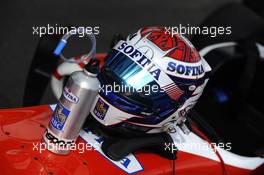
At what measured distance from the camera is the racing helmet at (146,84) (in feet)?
6.52

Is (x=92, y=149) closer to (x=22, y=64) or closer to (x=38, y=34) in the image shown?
(x=22, y=64)

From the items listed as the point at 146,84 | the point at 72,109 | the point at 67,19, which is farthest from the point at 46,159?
the point at 67,19

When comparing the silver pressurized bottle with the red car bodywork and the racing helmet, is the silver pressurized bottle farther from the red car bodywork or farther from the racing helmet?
the racing helmet

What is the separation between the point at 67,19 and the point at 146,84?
8.42 feet

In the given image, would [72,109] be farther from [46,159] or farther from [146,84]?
[146,84]

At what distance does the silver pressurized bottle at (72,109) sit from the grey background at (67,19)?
4.47 feet

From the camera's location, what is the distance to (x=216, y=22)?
3.22 meters

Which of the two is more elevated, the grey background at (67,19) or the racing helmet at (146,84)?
the racing helmet at (146,84)

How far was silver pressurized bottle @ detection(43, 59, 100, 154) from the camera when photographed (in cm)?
178

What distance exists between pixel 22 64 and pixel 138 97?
1.84 m

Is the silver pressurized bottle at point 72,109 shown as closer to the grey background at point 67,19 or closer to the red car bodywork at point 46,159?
the red car bodywork at point 46,159

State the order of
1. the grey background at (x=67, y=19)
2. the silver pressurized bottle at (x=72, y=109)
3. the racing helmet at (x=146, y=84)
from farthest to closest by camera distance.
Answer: the grey background at (x=67, y=19), the racing helmet at (x=146, y=84), the silver pressurized bottle at (x=72, y=109)

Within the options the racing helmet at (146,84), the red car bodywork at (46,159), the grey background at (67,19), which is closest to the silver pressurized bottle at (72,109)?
the red car bodywork at (46,159)

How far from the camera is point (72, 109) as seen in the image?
1.82 metres
